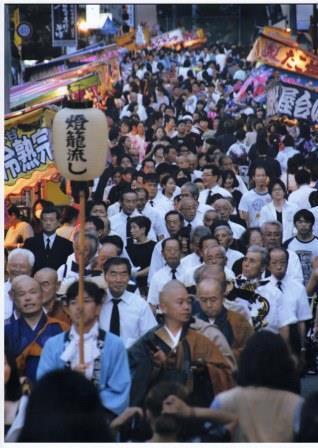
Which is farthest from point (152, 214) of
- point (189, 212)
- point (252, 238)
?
point (252, 238)

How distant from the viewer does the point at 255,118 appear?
74.1ft

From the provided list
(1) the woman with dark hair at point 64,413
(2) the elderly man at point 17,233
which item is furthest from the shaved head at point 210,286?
(2) the elderly man at point 17,233

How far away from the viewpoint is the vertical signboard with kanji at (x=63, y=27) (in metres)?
27.5

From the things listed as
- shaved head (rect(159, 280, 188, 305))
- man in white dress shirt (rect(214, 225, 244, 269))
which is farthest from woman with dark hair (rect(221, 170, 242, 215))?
shaved head (rect(159, 280, 188, 305))

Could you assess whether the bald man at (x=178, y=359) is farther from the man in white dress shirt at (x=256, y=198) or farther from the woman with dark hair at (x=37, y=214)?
the man in white dress shirt at (x=256, y=198)

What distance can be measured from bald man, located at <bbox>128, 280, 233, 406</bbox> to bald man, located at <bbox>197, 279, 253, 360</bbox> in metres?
0.40

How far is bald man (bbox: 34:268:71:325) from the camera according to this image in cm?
873

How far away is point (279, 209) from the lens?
13.0 m

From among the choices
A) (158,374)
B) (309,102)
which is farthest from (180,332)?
(309,102)

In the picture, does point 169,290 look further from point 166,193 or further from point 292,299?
point 166,193

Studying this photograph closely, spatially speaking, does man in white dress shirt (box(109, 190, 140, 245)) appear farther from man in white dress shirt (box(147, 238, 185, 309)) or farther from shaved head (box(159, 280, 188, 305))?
shaved head (box(159, 280, 188, 305))

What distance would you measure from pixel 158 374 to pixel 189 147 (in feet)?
36.1
